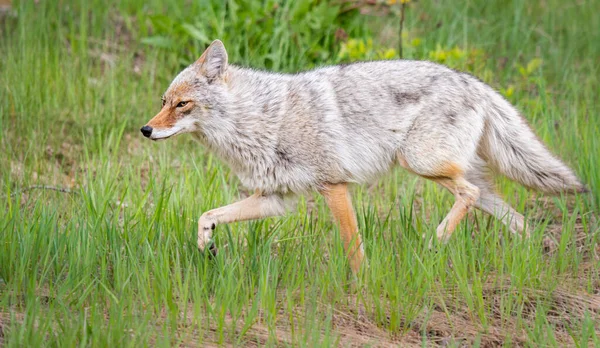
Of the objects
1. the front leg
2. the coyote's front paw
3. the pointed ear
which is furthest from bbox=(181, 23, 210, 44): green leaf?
the coyote's front paw

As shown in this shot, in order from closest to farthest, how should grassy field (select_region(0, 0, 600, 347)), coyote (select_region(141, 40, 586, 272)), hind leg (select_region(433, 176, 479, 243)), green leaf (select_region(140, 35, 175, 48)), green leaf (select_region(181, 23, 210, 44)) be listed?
1. grassy field (select_region(0, 0, 600, 347))
2. coyote (select_region(141, 40, 586, 272))
3. hind leg (select_region(433, 176, 479, 243))
4. green leaf (select_region(181, 23, 210, 44))
5. green leaf (select_region(140, 35, 175, 48))

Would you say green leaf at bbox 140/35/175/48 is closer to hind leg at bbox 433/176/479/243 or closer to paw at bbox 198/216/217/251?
paw at bbox 198/216/217/251

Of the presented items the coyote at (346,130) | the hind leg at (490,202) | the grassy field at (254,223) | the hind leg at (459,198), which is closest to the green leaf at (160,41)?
the grassy field at (254,223)

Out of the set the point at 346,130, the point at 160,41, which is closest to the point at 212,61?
the point at 346,130

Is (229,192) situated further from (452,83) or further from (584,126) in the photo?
(584,126)

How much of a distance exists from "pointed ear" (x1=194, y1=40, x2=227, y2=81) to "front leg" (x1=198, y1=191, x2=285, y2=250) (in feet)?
2.74

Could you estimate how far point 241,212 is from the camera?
5410 millimetres

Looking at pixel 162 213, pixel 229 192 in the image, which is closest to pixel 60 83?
pixel 229 192

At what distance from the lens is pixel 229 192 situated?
6578 mm

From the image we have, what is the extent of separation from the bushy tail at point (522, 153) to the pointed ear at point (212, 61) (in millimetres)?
1873

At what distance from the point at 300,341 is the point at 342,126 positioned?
1.91 m

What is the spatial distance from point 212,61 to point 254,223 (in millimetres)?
1101

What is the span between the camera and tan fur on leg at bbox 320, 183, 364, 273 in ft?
17.3

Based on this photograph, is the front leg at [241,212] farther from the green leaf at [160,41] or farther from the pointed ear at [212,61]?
the green leaf at [160,41]
